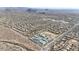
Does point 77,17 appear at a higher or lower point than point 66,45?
higher

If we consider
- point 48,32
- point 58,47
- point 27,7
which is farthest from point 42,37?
point 27,7

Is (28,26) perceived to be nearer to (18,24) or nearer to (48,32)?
(18,24)
